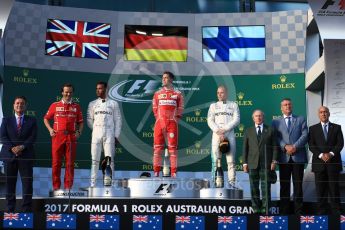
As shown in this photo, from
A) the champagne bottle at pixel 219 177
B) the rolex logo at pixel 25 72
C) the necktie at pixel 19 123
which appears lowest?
the champagne bottle at pixel 219 177

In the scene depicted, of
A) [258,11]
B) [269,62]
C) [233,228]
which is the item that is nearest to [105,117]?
[233,228]

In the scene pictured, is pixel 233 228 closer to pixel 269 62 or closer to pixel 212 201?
pixel 212 201

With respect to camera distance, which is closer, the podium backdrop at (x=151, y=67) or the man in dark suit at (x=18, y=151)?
the man in dark suit at (x=18, y=151)

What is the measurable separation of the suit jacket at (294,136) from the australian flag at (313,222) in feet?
2.72

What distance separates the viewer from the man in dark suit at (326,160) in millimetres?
7250

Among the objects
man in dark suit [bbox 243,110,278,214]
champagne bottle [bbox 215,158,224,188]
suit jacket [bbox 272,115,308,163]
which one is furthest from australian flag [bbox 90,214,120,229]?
suit jacket [bbox 272,115,308,163]

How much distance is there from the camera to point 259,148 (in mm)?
7363

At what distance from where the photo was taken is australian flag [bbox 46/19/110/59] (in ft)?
36.1

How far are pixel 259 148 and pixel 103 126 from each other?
2.00m

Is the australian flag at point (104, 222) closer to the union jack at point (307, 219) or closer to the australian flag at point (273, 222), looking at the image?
the australian flag at point (273, 222)

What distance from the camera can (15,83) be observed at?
10.6 metres

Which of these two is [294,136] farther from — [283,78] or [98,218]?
[283,78]

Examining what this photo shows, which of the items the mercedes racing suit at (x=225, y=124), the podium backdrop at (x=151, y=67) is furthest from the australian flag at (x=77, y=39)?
the mercedes racing suit at (x=225, y=124)

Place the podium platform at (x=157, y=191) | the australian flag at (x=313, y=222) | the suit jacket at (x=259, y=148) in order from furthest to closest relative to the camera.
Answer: the podium platform at (x=157, y=191) < the suit jacket at (x=259, y=148) < the australian flag at (x=313, y=222)
